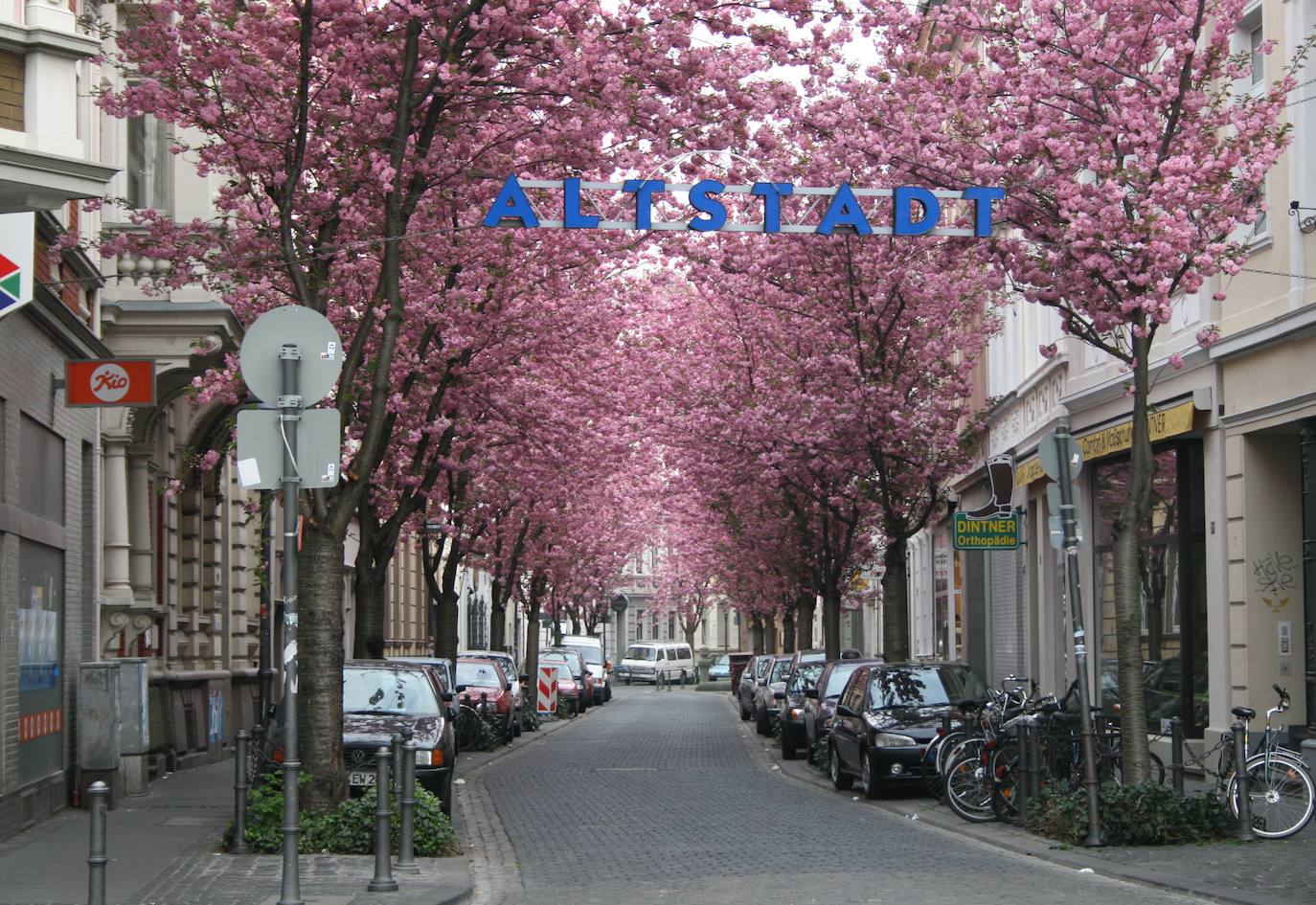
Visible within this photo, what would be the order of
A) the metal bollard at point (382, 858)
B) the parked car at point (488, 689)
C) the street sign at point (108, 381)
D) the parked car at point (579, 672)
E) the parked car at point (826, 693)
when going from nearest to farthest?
the metal bollard at point (382, 858)
the street sign at point (108, 381)
the parked car at point (826, 693)
the parked car at point (488, 689)
the parked car at point (579, 672)

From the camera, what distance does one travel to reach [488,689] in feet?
109

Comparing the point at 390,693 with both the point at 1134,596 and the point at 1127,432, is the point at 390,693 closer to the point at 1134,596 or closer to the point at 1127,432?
the point at 1134,596

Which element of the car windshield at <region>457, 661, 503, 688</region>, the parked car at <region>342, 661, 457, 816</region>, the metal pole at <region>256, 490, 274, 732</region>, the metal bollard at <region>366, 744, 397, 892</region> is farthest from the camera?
the car windshield at <region>457, 661, 503, 688</region>

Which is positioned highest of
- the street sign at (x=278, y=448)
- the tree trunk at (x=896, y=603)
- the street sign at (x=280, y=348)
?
the street sign at (x=280, y=348)

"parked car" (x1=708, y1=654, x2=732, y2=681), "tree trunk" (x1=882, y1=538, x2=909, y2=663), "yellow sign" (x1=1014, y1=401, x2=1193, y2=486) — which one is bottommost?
"parked car" (x1=708, y1=654, x2=732, y2=681)

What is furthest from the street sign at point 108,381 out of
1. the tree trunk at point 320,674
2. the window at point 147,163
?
the window at point 147,163

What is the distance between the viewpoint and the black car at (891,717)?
1983 cm

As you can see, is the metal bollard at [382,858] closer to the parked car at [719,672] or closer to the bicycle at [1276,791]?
the bicycle at [1276,791]

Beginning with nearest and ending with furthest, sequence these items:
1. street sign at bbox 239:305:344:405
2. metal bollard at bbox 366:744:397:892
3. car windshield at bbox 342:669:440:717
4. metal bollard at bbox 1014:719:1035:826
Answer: street sign at bbox 239:305:344:405 < metal bollard at bbox 366:744:397:892 < metal bollard at bbox 1014:719:1035:826 < car windshield at bbox 342:669:440:717

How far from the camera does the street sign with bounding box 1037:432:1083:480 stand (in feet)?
49.3

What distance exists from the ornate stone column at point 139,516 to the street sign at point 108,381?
7071 mm

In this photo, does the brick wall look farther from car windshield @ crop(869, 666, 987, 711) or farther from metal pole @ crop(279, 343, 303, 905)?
car windshield @ crop(869, 666, 987, 711)

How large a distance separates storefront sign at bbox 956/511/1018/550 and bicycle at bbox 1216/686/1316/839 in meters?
7.90

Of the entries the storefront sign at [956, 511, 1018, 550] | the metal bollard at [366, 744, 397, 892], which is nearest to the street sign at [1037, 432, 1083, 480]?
the metal bollard at [366, 744, 397, 892]
